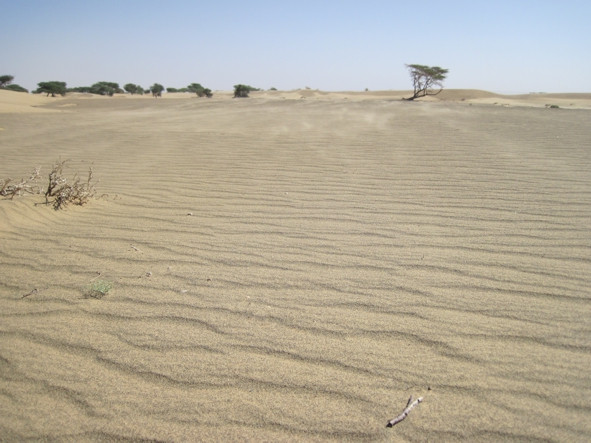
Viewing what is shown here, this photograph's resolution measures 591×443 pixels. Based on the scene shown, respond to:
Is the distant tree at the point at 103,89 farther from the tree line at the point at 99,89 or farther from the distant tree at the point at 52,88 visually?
the distant tree at the point at 52,88

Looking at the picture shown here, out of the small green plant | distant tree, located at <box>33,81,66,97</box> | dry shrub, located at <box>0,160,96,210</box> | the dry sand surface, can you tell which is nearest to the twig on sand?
the dry sand surface

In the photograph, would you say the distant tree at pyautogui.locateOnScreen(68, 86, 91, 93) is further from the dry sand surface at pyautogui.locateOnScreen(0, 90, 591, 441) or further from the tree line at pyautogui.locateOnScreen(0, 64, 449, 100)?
the dry sand surface at pyautogui.locateOnScreen(0, 90, 591, 441)

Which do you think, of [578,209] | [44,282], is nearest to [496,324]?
[578,209]

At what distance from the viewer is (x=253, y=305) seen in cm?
239

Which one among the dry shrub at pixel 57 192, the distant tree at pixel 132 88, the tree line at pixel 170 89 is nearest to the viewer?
the dry shrub at pixel 57 192

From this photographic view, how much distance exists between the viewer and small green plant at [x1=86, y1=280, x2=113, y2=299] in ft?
8.21

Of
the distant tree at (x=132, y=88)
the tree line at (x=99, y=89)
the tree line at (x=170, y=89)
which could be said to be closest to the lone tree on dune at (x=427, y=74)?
the tree line at (x=170, y=89)

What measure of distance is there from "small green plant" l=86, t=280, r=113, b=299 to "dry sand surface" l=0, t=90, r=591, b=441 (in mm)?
31

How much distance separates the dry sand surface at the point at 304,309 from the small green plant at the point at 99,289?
1.2 inches

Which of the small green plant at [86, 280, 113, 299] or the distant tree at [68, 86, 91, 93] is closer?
the small green plant at [86, 280, 113, 299]

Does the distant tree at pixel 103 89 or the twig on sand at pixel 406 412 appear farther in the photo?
the distant tree at pixel 103 89

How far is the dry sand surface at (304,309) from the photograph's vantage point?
5.44 feet

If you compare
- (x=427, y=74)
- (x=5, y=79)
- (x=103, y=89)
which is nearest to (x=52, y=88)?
(x=103, y=89)

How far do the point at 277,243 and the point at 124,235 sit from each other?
52.6 inches
